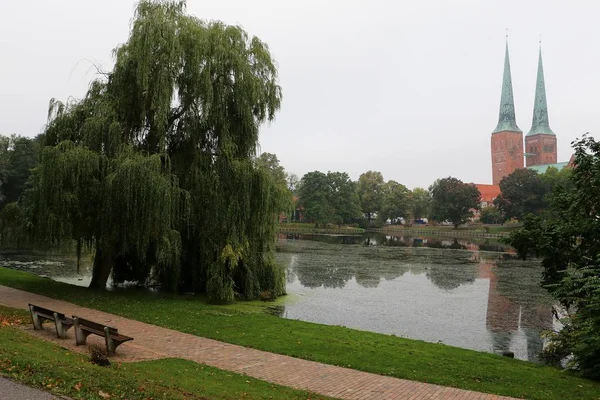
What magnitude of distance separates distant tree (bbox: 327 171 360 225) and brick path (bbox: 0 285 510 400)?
91.8 m

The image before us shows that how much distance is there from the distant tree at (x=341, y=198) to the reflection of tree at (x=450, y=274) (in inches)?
2471

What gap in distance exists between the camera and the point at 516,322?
1930 cm

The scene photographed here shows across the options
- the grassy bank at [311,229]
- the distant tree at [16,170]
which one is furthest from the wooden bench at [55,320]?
the grassy bank at [311,229]

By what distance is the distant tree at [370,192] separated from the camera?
399 feet

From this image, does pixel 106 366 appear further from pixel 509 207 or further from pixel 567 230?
pixel 509 207

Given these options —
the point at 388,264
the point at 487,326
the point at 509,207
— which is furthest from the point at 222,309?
the point at 509,207

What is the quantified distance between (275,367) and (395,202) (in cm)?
11230

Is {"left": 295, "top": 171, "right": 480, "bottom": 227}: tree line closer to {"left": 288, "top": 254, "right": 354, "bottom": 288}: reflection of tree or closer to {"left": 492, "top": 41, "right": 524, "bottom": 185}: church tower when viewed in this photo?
{"left": 492, "top": 41, "right": 524, "bottom": 185}: church tower

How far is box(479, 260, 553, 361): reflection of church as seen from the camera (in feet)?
52.0

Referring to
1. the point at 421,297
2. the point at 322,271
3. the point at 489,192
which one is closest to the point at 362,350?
the point at 421,297

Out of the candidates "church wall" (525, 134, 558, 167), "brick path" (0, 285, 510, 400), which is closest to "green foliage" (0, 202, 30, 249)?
"brick path" (0, 285, 510, 400)

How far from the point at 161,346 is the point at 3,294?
364 inches

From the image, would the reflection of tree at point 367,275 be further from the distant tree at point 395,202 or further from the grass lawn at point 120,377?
the distant tree at point 395,202

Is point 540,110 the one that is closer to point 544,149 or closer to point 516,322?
point 544,149
